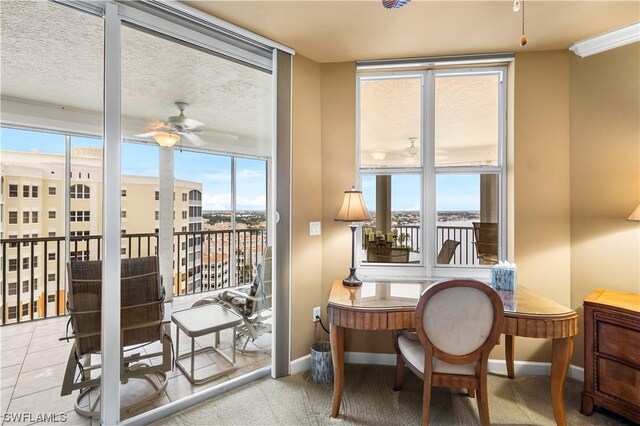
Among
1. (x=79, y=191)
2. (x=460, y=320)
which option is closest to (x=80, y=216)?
(x=79, y=191)

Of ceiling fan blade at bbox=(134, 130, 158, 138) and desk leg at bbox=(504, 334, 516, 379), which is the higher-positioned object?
ceiling fan blade at bbox=(134, 130, 158, 138)

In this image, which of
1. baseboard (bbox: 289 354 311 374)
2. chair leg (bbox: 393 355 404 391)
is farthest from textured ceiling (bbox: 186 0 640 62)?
baseboard (bbox: 289 354 311 374)

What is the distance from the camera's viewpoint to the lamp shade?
7.22 feet

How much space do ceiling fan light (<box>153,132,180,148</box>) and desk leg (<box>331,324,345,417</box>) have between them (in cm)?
172

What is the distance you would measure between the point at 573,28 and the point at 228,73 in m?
2.58

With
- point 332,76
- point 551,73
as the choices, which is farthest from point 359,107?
point 551,73

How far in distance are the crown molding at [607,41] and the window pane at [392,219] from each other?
152 cm

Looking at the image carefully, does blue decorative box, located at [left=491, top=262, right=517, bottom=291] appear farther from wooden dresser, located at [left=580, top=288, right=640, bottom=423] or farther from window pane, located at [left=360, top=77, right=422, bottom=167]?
window pane, located at [left=360, top=77, right=422, bottom=167]

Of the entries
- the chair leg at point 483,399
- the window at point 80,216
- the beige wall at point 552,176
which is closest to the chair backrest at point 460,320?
the chair leg at point 483,399

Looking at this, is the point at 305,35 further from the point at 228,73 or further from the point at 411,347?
the point at 411,347

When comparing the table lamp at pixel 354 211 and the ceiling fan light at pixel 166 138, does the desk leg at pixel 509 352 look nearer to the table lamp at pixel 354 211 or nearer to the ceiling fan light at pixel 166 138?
the table lamp at pixel 354 211

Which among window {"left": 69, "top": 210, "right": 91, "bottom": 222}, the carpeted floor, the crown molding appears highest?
the crown molding

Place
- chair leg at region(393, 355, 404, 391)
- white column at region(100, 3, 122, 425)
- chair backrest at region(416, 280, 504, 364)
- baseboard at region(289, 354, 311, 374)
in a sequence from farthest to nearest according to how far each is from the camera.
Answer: baseboard at region(289, 354, 311, 374) → chair leg at region(393, 355, 404, 391) → white column at region(100, 3, 122, 425) → chair backrest at region(416, 280, 504, 364)

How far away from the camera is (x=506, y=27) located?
2064 mm
